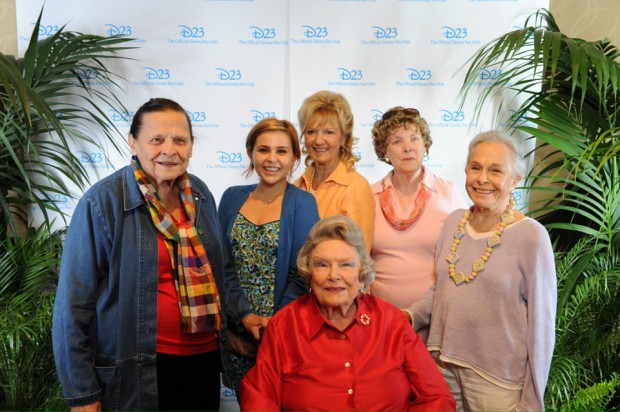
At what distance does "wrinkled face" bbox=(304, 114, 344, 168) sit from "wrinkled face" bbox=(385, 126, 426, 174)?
27 cm

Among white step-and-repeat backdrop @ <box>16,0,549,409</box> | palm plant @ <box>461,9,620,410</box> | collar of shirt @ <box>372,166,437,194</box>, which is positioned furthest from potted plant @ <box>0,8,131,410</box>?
palm plant @ <box>461,9,620,410</box>

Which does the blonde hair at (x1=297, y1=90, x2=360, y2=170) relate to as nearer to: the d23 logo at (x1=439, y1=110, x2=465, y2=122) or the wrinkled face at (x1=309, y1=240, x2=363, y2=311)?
the wrinkled face at (x1=309, y1=240, x2=363, y2=311)

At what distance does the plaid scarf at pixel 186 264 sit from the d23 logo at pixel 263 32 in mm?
1913

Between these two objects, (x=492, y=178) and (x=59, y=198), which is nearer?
(x=492, y=178)

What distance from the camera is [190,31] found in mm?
3709

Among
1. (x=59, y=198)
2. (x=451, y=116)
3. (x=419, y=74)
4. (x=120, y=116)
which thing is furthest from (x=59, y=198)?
(x=451, y=116)

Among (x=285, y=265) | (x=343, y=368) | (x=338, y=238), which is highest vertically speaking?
(x=338, y=238)

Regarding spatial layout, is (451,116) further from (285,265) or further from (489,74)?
(285,265)

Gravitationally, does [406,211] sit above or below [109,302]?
above

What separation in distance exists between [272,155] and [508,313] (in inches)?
46.0

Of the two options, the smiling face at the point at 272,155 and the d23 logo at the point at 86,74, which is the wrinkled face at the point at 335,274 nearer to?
the smiling face at the point at 272,155

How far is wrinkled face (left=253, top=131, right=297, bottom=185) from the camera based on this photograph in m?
2.49

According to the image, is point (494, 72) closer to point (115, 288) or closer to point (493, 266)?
point (493, 266)

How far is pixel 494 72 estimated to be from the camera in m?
3.67
